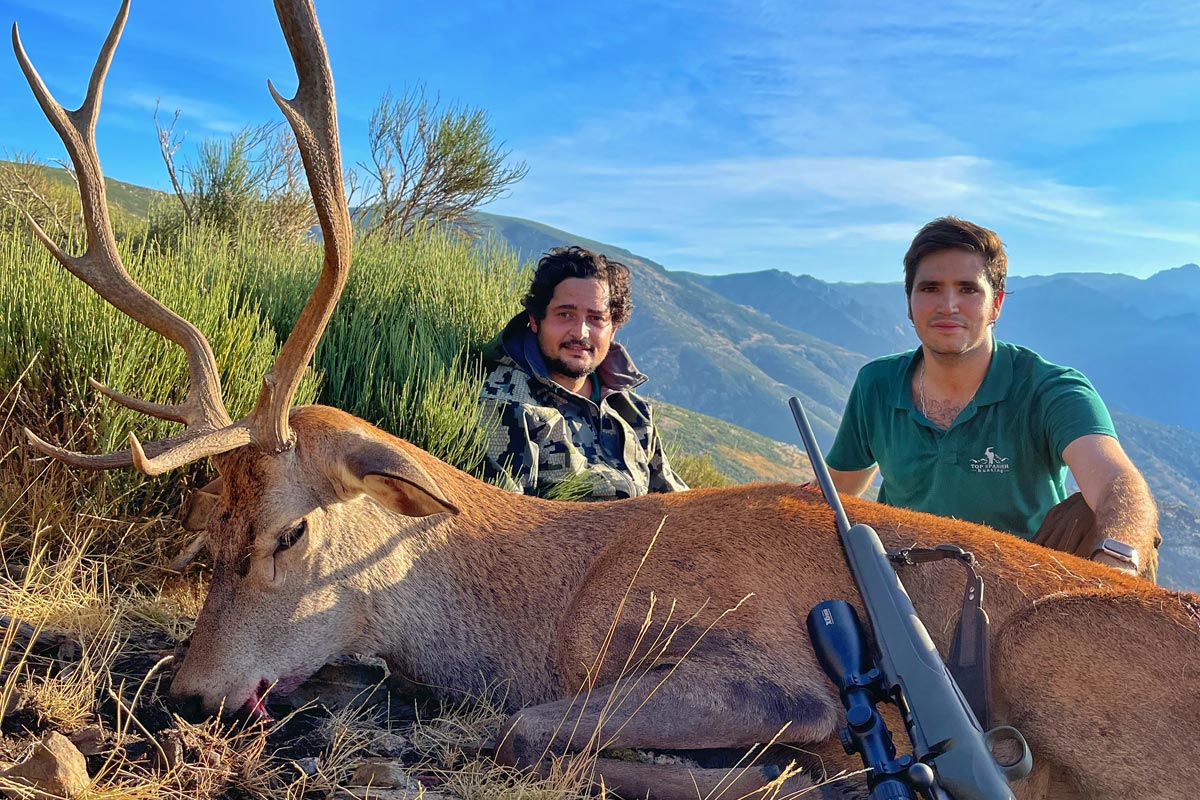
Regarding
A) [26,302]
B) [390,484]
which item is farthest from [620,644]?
[26,302]

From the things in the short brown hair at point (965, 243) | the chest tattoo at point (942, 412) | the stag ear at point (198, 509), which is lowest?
the stag ear at point (198, 509)

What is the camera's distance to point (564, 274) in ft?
19.4

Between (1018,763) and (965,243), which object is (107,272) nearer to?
(1018,763)

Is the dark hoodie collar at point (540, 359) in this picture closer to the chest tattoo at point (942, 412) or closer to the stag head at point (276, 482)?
the chest tattoo at point (942, 412)

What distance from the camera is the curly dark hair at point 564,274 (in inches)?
233

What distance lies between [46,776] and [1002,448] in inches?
170

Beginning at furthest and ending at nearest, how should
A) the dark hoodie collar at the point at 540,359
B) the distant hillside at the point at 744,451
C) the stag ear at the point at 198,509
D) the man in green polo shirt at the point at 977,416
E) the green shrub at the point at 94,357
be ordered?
1. the distant hillside at the point at 744,451
2. the dark hoodie collar at the point at 540,359
3. the green shrub at the point at 94,357
4. the man in green polo shirt at the point at 977,416
5. the stag ear at the point at 198,509

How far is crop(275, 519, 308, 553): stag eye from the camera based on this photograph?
3119 millimetres

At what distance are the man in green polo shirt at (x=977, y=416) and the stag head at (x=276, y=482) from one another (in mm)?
3009

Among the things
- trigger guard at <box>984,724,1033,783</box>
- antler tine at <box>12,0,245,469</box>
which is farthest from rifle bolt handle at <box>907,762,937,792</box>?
antler tine at <box>12,0,245,469</box>

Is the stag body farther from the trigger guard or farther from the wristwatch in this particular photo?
the wristwatch

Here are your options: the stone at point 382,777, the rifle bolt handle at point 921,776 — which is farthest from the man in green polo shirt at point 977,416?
the stone at point 382,777

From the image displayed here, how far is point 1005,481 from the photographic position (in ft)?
15.1

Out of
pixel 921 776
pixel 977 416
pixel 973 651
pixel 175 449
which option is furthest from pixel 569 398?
pixel 921 776
